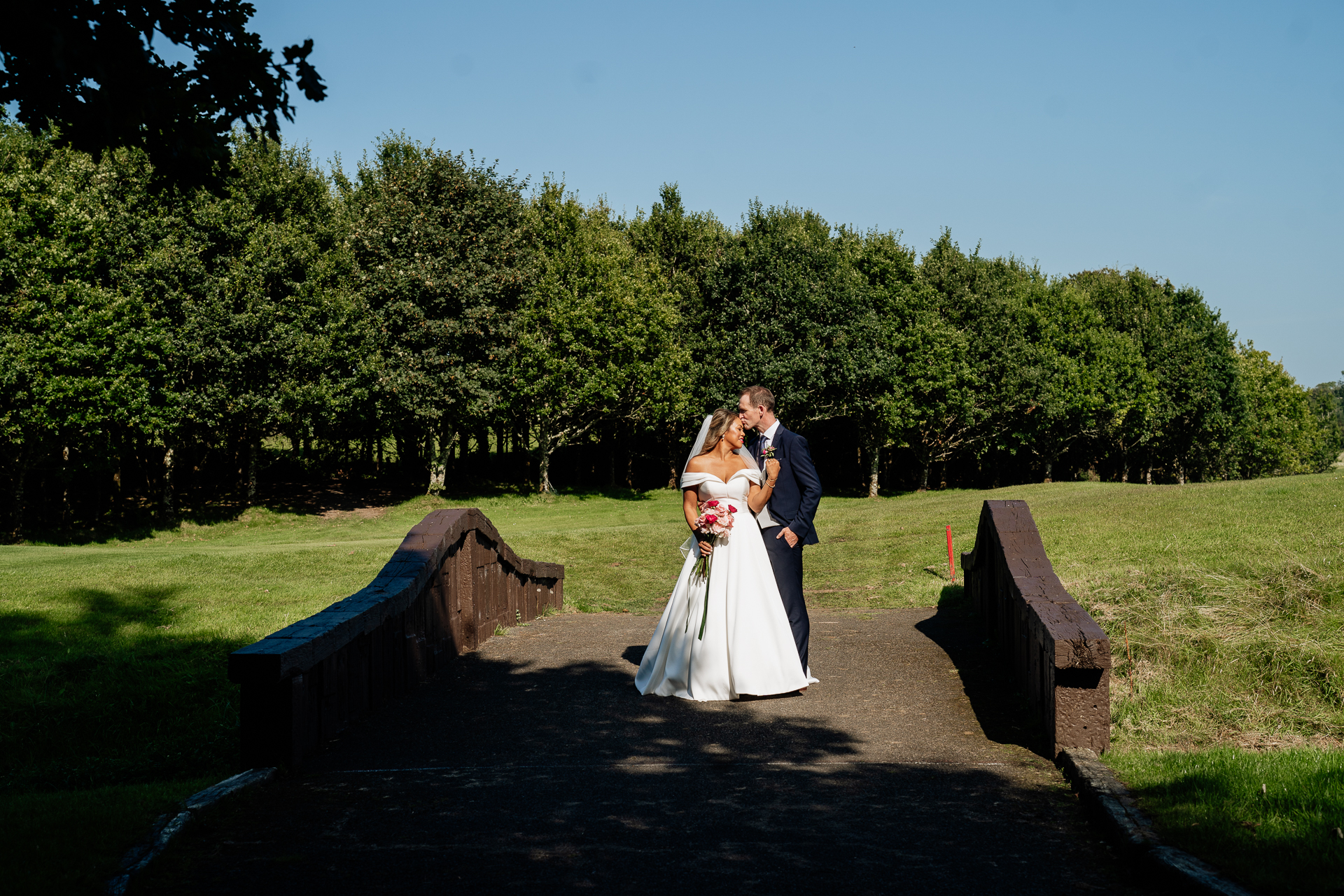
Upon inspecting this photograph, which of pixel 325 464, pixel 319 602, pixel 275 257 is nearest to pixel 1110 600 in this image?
pixel 319 602

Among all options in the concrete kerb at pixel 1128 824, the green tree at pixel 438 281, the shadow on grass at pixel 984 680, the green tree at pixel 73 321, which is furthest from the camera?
the green tree at pixel 438 281

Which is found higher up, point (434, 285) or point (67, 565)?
point (434, 285)

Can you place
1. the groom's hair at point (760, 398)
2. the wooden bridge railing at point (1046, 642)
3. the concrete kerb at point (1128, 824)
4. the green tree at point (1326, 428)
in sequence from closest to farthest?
the concrete kerb at point (1128, 824), the wooden bridge railing at point (1046, 642), the groom's hair at point (760, 398), the green tree at point (1326, 428)

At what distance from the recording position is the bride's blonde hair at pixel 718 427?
8055 millimetres

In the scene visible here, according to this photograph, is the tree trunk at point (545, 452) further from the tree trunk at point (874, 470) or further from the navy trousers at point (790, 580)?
the navy trousers at point (790, 580)

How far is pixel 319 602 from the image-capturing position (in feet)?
42.2

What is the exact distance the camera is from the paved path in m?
3.93

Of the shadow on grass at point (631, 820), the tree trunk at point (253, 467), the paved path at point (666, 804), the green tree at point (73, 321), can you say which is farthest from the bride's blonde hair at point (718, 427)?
the tree trunk at point (253, 467)

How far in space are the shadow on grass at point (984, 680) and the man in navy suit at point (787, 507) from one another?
4.55ft

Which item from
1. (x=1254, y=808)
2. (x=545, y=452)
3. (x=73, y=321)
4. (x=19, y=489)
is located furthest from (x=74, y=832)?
(x=545, y=452)

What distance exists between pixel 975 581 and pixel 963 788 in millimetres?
6875

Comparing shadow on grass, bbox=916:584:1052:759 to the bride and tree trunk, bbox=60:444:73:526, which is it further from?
tree trunk, bbox=60:444:73:526

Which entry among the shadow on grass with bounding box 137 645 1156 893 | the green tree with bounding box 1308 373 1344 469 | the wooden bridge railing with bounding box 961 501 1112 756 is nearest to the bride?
the shadow on grass with bounding box 137 645 1156 893

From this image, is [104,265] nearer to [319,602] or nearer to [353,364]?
[353,364]
